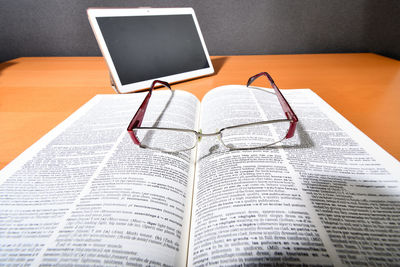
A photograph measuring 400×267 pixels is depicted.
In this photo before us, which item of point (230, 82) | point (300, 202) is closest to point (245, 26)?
point (230, 82)

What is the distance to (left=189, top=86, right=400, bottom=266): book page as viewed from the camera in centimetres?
22

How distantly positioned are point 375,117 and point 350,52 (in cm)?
72

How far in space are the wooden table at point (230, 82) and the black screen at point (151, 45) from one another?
73 millimetres

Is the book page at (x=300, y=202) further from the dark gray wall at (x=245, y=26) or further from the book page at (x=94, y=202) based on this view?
the dark gray wall at (x=245, y=26)

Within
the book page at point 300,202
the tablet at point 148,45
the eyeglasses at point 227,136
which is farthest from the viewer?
the tablet at point 148,45

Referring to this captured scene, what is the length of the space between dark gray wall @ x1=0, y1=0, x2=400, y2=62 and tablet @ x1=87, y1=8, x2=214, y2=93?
28 cm

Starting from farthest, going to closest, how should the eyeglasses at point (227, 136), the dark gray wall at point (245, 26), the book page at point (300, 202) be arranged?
the dark gray wall at point (245, 26)
the eyeglasses at point (227, 136)
the book page at point (300, 202)

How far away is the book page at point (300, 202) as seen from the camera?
22 cm

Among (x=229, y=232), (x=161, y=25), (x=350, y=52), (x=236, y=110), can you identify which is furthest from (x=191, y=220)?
(x=350, y=52)

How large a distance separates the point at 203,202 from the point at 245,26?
894 mm

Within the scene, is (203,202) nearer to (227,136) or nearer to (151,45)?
(227,136)

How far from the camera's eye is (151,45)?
623 millimetres

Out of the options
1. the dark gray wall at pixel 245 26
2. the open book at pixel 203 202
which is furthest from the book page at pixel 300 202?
the dark gray wall at pixel 245 26

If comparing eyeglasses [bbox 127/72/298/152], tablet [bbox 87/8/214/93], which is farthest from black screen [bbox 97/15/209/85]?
eyeglasses [bbox 127/72/298/152]
